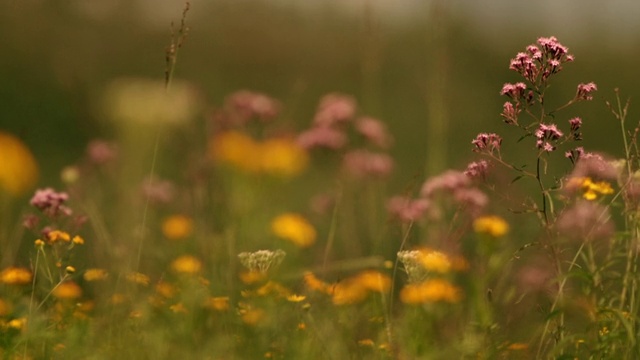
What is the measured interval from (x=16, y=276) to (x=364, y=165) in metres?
1.79

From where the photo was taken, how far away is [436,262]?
2.23 metres

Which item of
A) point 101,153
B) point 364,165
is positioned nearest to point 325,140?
point 364,165

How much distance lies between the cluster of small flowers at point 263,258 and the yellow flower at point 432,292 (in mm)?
273

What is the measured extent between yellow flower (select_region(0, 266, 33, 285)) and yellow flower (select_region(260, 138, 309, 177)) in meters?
0.61

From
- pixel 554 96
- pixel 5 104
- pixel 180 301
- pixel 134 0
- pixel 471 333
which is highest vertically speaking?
pixel 134 0

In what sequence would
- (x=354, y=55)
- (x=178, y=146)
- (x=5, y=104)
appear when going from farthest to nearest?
(x=354, y=55) → (x=5, y=104) → (x=178, y=146)

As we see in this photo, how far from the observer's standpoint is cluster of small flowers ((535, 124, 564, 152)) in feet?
7.45

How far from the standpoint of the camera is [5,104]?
24.3 ft

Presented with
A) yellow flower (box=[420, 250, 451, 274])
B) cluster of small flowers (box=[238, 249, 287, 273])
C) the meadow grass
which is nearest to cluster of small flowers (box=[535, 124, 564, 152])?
the meadow grass

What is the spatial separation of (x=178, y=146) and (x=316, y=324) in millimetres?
881

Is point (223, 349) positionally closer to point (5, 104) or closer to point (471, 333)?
point (471, 333)

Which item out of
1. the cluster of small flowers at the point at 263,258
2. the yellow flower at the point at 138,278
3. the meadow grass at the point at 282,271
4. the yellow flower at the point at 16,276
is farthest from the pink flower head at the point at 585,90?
the yellow flower at the point at 16,276

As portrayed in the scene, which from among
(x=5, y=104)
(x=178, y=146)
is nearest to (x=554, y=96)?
(x=5, y=104)

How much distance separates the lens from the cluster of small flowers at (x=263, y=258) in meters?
2.18
